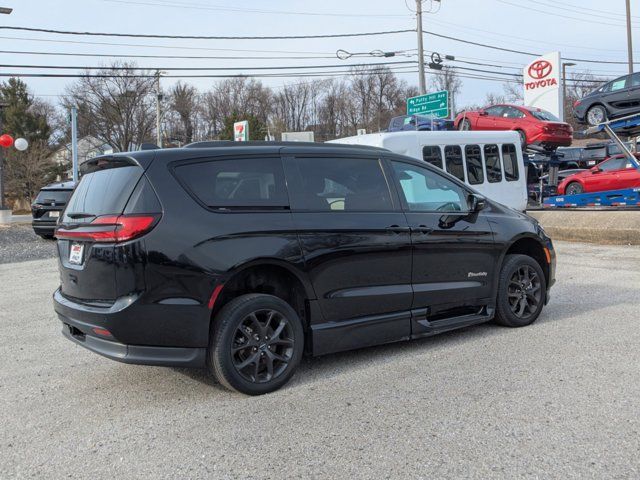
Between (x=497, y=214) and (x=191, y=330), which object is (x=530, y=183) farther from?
(x=191, y=330)

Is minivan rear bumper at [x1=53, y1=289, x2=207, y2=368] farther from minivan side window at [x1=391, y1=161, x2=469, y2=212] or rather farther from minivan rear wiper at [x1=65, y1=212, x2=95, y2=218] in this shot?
minivan side window at [x1=391, y1=161, x2=469, y2=212]

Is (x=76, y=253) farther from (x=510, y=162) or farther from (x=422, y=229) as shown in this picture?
(x=510, y=162)

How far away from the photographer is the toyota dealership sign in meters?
29.3

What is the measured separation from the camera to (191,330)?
397 centimetres

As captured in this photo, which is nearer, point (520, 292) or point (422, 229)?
point (422, 229)

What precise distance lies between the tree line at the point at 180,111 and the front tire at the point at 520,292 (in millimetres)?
30740

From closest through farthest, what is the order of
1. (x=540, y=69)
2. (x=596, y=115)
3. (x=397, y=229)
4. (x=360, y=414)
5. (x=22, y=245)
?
1. (x=360, y=414)
2. (x=397, y=229)
3. (x=22, y=245)
4. (x=596, y=115)
5. (x=540, y=69)

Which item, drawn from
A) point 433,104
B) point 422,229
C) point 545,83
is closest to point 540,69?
point 545,83

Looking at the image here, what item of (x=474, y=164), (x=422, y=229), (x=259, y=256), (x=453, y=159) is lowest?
(x=259, y=256)

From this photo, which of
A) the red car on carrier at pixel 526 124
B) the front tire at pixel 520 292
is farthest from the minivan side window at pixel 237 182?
the red car on carrier at pixel 526 124

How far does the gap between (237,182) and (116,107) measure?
206 feet

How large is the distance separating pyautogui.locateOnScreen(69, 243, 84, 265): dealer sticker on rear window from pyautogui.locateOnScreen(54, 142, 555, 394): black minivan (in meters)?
0.02

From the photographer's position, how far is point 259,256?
4.17 m

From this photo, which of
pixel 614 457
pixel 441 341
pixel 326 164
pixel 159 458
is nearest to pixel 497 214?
pixel 441 341
